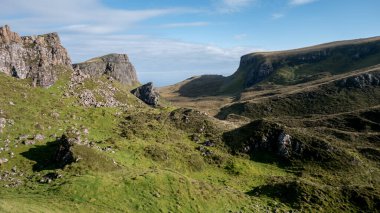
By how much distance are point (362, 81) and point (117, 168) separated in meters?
138

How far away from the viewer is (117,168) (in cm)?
5566

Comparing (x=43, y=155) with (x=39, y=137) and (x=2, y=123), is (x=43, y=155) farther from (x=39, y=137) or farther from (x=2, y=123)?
(x=2, y=123)

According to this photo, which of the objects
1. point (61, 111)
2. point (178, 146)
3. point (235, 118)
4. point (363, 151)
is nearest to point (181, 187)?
point (178, 146)

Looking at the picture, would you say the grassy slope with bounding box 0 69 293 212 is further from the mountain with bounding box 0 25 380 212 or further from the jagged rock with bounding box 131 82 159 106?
the jagged rock with bounding box 131 82 159 106

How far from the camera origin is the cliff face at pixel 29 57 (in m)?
87.4

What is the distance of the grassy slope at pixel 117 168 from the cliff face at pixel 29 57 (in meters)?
3.20

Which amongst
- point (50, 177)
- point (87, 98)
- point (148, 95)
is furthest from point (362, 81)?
point (50, 177)

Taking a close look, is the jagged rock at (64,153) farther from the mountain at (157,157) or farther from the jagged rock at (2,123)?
the jagged rock at (2,123)

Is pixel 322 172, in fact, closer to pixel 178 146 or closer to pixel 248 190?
pixel 248 190

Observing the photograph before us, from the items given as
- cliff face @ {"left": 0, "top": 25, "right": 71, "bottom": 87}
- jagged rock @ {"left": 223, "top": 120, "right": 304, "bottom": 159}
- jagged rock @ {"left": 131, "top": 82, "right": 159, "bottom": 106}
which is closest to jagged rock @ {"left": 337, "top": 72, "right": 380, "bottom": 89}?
jagged rock @ {"left": 131, "top": 82, "right": 159, "bottom": 106}

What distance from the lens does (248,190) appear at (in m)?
61.3

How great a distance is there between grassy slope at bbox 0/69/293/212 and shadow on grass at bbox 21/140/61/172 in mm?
152

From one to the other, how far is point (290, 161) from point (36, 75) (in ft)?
208

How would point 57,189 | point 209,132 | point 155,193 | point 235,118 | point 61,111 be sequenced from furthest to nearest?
point 235,118
point 209,132
point 61,111
point 155,193
point 57,189
